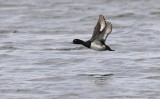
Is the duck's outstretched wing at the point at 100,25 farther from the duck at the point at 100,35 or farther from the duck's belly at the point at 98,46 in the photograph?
the duck's belly at the point at 98,46

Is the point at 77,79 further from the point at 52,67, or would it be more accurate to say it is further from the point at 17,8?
the point at 17,8

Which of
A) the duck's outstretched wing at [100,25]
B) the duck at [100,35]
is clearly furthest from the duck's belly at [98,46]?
the duck's outstretched wing at [100,25]

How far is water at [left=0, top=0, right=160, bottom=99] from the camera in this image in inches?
546

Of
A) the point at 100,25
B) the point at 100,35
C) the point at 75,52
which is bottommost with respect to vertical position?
the point at 75,52

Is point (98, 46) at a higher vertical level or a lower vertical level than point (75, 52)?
higher

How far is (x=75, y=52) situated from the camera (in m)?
18.4

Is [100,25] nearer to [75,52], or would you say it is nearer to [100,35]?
[100,35]

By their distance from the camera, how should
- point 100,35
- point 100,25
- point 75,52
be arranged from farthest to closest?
point 75,52 → point 100,35 → point 100,25

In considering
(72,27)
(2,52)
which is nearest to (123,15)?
(72,27)

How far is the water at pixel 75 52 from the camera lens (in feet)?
45.5

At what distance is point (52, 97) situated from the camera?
1318 centimetres

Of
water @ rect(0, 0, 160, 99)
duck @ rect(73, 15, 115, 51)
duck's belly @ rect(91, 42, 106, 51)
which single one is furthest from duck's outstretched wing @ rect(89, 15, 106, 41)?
water @ rect(0, 0, 160, 99)

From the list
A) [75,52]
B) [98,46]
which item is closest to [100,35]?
[98,46]

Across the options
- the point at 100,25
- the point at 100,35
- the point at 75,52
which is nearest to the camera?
the point at 100,25
